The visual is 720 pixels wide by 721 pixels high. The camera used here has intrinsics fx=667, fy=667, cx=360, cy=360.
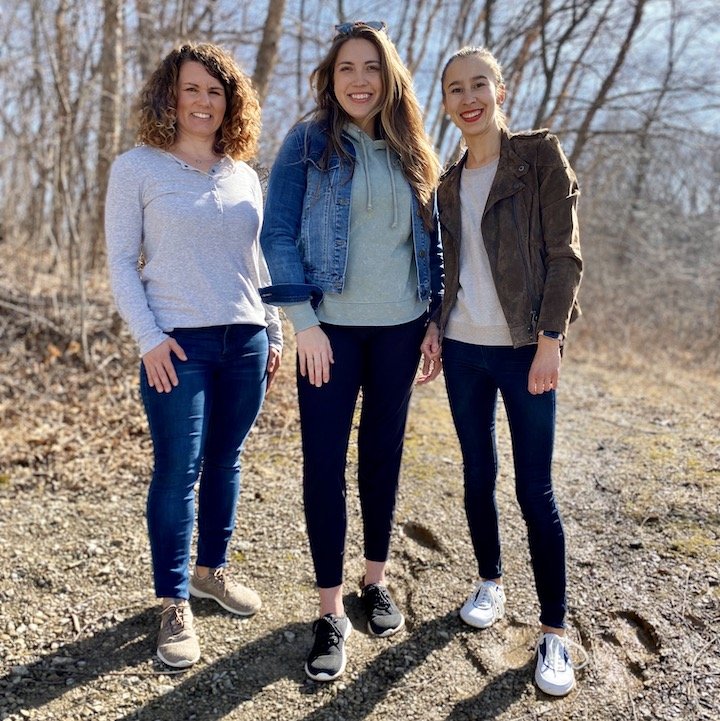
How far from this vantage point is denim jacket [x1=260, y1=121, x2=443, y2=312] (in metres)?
2.12

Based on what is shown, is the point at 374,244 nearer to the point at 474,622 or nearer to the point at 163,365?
the point at 163,365

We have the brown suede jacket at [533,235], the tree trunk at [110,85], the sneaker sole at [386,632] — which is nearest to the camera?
the brown suede jacket at [533,235]

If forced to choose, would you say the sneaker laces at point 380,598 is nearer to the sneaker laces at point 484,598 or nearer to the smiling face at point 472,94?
the sneaker laces at point 484,598

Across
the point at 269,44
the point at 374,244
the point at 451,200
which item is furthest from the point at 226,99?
the point at 269,44

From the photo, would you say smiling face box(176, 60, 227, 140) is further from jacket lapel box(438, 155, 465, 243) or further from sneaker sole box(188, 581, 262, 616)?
sneaker sole box(188, 581, 262, 616)

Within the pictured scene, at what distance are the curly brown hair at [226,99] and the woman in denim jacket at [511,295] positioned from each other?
28.0 inches

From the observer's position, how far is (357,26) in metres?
2.16

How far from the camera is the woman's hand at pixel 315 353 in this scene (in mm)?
2111

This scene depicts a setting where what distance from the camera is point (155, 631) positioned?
2578 millimetres

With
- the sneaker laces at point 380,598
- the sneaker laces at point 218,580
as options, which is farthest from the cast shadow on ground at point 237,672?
the sneaker laces at point 218,580

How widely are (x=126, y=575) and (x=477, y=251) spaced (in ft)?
6.84

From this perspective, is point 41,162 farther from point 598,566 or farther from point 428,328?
point 598,566

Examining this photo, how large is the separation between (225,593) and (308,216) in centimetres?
155

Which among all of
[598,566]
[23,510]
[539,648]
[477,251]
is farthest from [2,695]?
[598,566]
